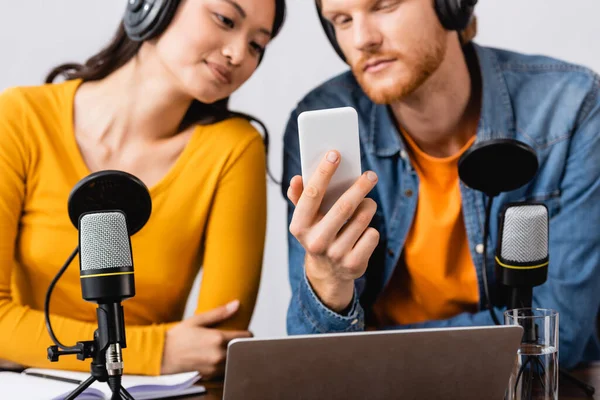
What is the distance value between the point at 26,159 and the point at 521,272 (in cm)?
120

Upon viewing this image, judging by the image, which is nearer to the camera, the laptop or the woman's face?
the laptop

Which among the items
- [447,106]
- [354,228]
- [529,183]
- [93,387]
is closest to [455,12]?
[447,106]

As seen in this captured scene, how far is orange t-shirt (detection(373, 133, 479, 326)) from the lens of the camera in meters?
1.88

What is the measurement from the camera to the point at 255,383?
3.33 ft

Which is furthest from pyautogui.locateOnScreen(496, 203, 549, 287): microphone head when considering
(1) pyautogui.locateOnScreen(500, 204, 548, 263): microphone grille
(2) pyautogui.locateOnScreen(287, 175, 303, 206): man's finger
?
(2) pyautogui.locateOnScreen(287, 175, 303, 206): man's finger

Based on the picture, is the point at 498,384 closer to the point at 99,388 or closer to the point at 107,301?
the point at 107,301

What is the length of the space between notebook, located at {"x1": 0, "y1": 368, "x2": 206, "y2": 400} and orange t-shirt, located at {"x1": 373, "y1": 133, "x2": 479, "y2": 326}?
0.64 metres

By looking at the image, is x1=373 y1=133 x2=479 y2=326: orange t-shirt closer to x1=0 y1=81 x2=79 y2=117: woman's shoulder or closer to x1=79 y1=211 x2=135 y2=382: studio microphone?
x1=0 y1=81 x2=79 y2=117: woman's shoulder

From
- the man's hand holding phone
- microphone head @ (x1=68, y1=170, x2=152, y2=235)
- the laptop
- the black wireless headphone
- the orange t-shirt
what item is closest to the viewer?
the laptop

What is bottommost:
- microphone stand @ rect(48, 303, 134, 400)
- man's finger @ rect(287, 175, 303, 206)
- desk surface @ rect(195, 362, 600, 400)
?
desk surface @ rect(195, 362, 600, 400)

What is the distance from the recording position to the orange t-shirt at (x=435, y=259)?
1882mm

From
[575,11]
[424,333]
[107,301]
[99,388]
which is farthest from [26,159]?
[575,11]

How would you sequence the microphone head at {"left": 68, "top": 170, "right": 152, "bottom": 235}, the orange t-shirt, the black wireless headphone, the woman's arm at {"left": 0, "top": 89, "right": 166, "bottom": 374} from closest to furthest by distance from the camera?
the microphone head at {"left": 68, "top": 170, "right": 152, "bottom": 235} → the woman's arm at {"left": 0, "top": 89, "right": 166, "bottom": 374} → the black wireless headphone → the orange t-shirt

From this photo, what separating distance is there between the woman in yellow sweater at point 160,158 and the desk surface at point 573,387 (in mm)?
314
